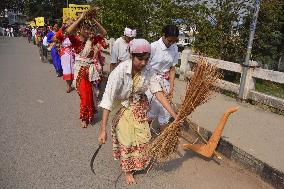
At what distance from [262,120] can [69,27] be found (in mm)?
3711

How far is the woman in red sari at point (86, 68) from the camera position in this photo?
6.09 meters

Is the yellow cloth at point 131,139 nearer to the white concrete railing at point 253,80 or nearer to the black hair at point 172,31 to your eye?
the black hair at point 172,31

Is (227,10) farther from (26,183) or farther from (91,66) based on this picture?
(26,183)

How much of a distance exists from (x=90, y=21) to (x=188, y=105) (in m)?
2.72

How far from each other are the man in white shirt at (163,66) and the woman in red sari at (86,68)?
1.27 metres

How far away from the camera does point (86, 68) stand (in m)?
6.26

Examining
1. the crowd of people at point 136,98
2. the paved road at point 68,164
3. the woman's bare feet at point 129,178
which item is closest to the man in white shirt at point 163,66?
the crowd of people at point 136,98

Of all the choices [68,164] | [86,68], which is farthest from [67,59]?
[68,164]

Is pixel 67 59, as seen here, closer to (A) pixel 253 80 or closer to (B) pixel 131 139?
(A) pixel 253 80

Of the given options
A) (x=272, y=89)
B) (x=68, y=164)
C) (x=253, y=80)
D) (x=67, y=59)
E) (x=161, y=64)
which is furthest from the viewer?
→ (x=272, y=89)

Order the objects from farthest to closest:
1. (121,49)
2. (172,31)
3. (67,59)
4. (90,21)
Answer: (67,59) < (121,49) < (90,21) < (172,31)

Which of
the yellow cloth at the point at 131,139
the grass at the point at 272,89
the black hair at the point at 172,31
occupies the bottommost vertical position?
the grass at the point at 272,89

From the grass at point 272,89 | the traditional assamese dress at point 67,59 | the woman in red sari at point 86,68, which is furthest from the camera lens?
the grass at point 272,89

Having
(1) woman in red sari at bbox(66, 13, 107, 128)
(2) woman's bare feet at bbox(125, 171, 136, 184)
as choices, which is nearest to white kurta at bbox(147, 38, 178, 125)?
(1) woman in red sari at bbox(66, 13, 107, 128)
